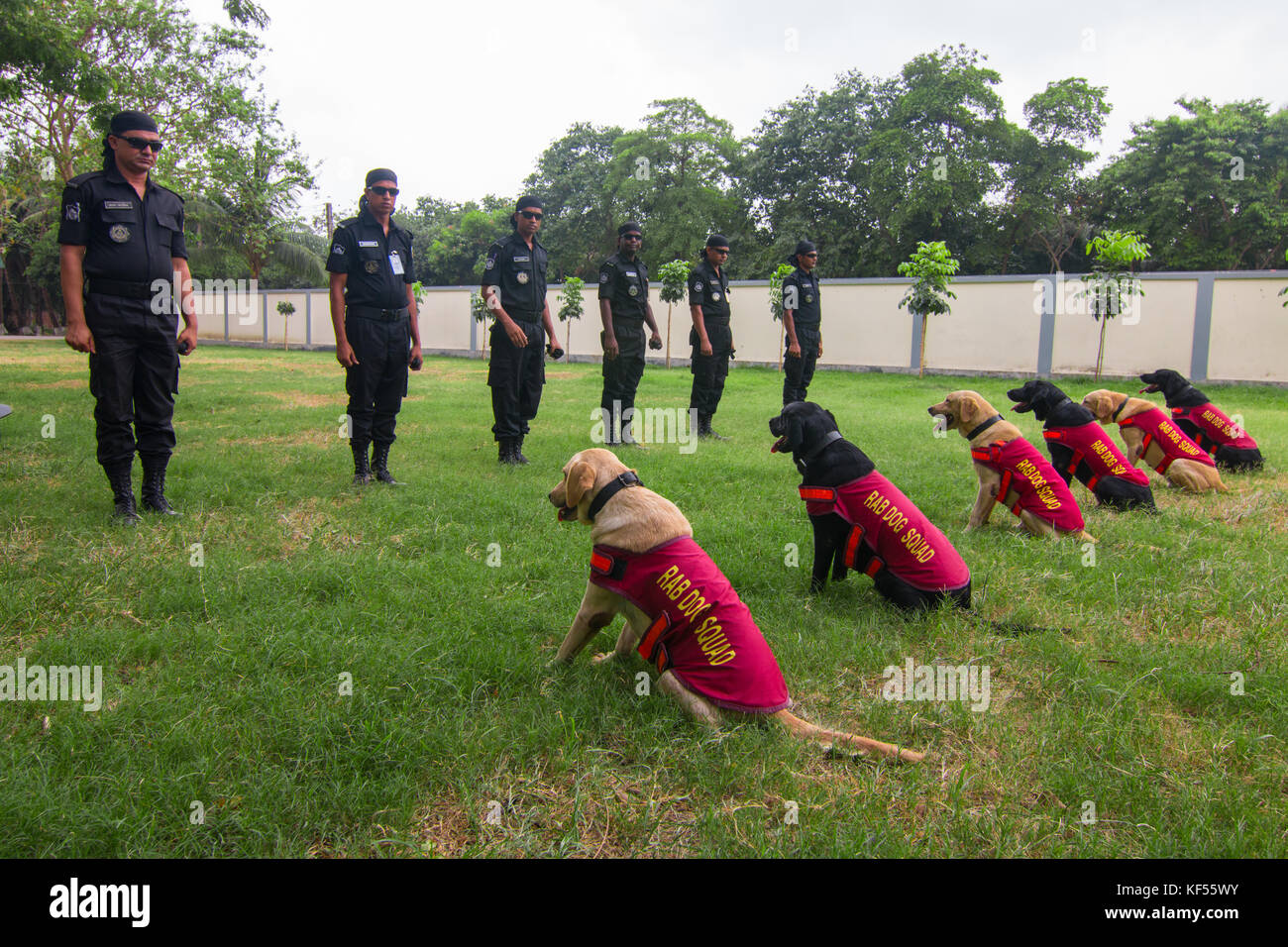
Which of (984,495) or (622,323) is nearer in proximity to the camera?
(984,495)

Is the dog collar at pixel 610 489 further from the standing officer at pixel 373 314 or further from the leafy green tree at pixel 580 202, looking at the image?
the leafy green tree at pixel 580 202

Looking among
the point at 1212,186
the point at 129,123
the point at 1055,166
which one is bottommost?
the point at 129,123

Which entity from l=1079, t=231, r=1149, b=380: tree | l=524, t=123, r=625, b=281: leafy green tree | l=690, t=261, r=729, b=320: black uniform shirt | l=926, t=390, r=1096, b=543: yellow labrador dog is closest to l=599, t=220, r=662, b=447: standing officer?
l=690, t=261, r=729, b=320: black uniform shirt

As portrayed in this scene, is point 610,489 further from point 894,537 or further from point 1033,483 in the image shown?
point 1033,483

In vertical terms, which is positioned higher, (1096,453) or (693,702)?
(1096,453)

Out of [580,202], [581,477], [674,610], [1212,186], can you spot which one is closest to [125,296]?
[581,477]

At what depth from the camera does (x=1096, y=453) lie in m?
5.20

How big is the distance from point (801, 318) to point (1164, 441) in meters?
3.84

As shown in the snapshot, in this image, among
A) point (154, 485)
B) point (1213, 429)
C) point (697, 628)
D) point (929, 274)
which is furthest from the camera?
point (929, 274)

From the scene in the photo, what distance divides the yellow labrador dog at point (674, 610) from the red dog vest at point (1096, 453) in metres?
3.89

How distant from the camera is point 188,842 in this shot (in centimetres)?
183

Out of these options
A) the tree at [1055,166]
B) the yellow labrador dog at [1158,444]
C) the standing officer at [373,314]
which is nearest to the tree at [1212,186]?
the tree at [1055,166]

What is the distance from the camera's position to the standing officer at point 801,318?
842 cm
